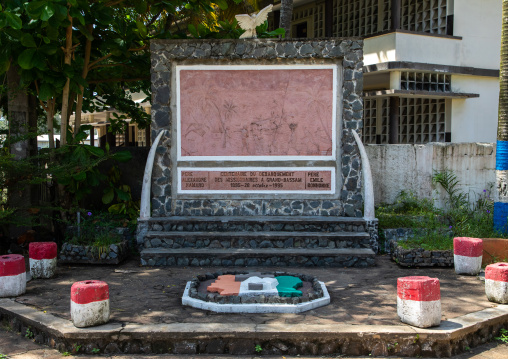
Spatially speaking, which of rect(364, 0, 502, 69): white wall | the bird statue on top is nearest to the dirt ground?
the bird statue on top

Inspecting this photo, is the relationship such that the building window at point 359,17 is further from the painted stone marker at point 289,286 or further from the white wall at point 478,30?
the painted stone marker at point 289,286

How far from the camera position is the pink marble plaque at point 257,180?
9828mm

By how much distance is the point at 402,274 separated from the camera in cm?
832

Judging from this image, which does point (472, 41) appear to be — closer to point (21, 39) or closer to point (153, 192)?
point (153, 192)

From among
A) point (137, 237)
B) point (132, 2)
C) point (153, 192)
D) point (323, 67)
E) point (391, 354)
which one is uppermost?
point (132, 2)

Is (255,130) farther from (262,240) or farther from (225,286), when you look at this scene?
(225,286)

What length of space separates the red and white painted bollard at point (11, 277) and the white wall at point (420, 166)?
23.5 feet

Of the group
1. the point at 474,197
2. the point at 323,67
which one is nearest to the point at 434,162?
the point at 474,197

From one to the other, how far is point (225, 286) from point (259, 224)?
255cm

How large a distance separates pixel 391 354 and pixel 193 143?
5.61 meters

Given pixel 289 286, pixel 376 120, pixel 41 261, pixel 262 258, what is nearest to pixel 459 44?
pixel 376 120

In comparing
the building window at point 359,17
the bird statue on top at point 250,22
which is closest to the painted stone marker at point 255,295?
the bird statue on top at point 250,22

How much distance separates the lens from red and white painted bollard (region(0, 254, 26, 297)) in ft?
23.1

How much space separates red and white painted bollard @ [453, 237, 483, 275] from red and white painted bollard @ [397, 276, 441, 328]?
2.65 m
